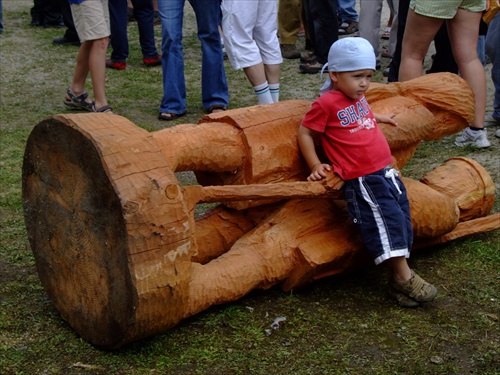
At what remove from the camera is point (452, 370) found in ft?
9.30

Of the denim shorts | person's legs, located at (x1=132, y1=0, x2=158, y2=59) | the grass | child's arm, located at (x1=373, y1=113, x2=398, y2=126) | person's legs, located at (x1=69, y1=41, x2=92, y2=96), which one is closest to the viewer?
the grass

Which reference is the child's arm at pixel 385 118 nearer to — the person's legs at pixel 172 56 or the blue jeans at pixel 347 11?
the person's legs at pixel 172 56

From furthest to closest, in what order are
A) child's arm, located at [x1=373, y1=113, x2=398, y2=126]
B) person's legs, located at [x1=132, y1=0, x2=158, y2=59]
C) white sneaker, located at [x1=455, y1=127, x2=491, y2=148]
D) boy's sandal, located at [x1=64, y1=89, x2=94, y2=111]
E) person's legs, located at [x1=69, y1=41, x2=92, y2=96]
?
person's legs, located at [x1=132, y1=0, x2=158, y2=59], boy's sandal, located at [x1=64, y1=89, x2=94, y2=111], person's legs, located at [x1=69, y1=41, x2=92, y2=96], white sneaker, located at [x1=455, y1=127, x2=491, y2=148], child's arm, located at [x1=373, y1=113, x2=398, y2=126]

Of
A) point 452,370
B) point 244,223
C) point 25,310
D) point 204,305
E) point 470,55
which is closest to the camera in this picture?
point 452,370

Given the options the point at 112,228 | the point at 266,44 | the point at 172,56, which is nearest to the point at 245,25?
the point at 266,44

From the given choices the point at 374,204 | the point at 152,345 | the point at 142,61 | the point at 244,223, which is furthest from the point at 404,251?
the point at 142,61

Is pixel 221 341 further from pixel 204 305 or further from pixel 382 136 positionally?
pixel 382 136

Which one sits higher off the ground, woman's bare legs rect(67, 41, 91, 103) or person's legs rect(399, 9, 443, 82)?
person's legs rect(399, 9, 443, 82)

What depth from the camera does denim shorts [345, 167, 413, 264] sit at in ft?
10.5

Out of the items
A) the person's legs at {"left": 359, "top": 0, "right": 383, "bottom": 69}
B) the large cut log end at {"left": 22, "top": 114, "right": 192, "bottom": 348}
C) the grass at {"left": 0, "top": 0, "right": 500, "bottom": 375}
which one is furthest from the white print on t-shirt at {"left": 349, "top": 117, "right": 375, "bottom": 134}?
the person's legs at {"left": 359, "top": 0, "right": 383, "bottom": 69}

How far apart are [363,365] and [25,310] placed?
4.72ft

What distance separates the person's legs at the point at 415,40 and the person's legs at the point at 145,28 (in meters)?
3.68

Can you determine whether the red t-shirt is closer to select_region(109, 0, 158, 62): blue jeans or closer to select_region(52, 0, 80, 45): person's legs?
select_region(109, 0, 158, 62): blue jeans

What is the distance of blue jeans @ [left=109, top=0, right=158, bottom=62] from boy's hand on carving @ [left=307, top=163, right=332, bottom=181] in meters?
4.90
